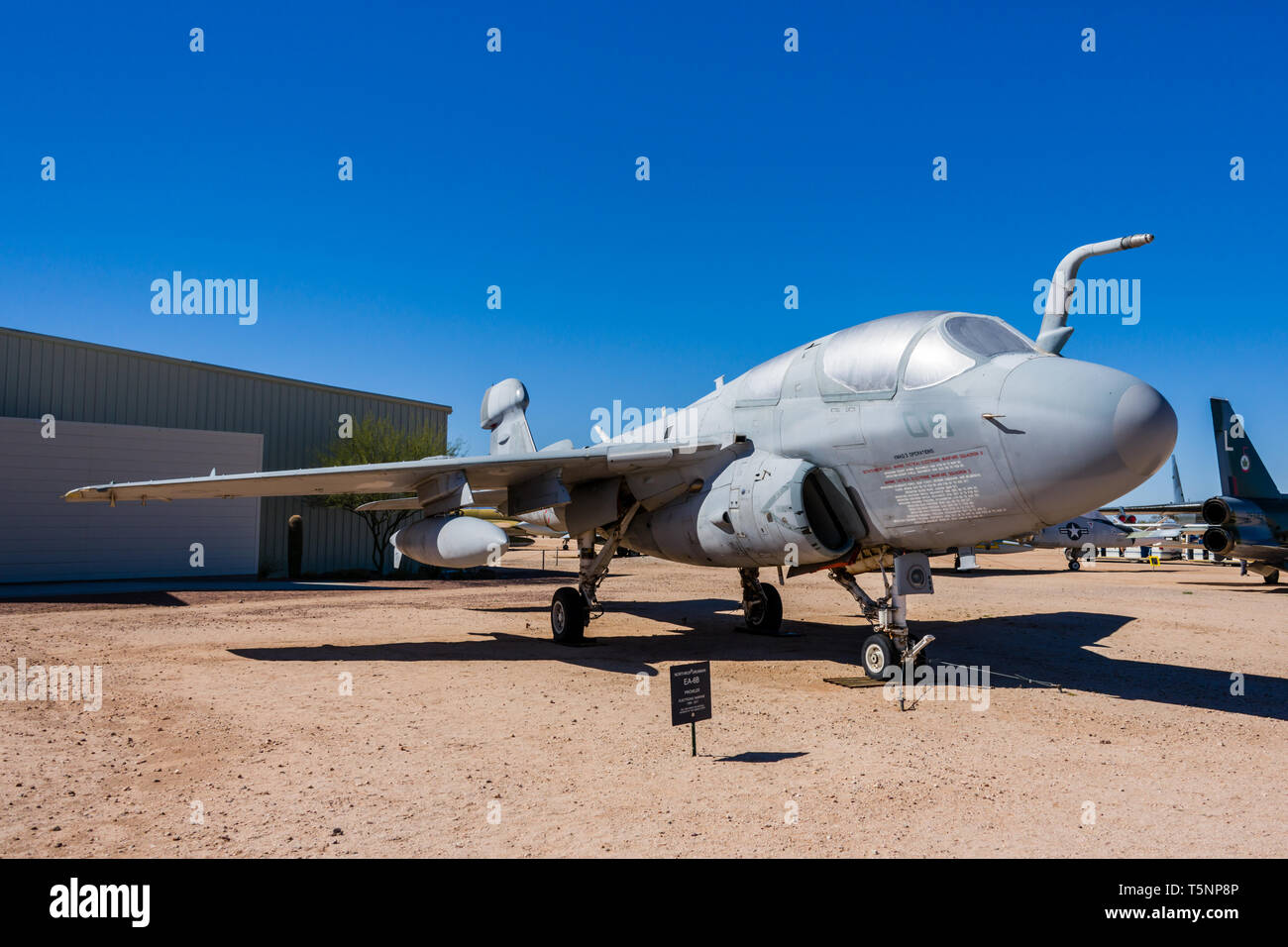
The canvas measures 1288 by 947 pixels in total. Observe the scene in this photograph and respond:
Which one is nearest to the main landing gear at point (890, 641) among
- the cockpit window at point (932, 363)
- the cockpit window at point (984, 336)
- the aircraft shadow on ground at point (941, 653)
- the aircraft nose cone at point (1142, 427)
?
the aircraft shadow on ground at point (941, 653)

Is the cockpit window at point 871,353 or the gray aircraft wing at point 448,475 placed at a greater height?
the cockpit window at point 871,353

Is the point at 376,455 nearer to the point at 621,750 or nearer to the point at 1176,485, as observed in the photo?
the point at 621,750

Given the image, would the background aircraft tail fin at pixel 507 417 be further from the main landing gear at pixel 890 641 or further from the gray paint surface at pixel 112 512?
the gray paint surface at pixel 112 512

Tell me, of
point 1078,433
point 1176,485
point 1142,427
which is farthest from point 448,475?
point 1176,485

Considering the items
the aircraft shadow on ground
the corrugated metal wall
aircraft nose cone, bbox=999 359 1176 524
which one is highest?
the corrugated metal wall

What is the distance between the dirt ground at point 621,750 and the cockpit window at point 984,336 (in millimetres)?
3671

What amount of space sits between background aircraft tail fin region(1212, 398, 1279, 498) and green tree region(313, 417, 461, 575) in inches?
1140

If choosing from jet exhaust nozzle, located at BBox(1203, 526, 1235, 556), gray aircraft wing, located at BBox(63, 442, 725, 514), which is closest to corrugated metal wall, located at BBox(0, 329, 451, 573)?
gray aircraft wing, located at BBox(63, 442, 725, 514)

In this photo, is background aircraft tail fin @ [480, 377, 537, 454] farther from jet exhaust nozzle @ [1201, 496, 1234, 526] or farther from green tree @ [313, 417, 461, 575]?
jet exhaust nozzle @ [1201, 496, 1234, 526]

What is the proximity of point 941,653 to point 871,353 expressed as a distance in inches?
203

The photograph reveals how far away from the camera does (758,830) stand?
449cm

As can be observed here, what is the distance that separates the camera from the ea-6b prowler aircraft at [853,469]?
703cm

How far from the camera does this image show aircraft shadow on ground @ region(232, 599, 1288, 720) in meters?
9.16

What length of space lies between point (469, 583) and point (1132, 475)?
22.9 m
